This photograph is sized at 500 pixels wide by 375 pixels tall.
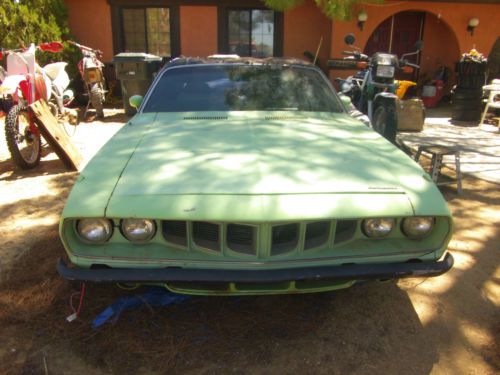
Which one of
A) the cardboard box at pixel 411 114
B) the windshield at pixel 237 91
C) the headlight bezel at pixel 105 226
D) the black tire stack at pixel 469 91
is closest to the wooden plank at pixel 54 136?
the windshield at pixel 237 91

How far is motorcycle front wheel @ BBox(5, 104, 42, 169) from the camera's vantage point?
4953 millimetres

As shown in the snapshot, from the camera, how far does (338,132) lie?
3.03m

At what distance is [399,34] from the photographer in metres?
11.5

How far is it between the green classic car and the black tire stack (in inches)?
288

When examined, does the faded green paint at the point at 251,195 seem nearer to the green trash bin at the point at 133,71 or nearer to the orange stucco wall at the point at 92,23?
the green trash bin at the point at 133,71

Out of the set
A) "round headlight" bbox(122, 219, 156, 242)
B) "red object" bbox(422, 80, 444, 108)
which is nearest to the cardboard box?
"red object" bbox(422, 80, 444, 108)

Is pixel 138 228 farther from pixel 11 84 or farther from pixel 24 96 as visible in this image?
pixel 24 96

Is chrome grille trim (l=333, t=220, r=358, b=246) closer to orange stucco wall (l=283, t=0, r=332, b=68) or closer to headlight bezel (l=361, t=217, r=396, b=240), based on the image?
headlight bezel (l=361, t=217, r=396, b=240)

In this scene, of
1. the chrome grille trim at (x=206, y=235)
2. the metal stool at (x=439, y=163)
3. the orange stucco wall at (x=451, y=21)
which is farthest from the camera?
the orange stucco wall at (x=451, y=21)

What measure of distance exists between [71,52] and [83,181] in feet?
28.3

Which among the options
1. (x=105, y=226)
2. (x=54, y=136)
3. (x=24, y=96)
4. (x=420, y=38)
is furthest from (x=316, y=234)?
(x=420, y=38)

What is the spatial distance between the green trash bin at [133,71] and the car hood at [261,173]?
5.92 m

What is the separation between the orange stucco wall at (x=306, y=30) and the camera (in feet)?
35.0

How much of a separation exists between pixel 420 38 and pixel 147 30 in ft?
24.0
